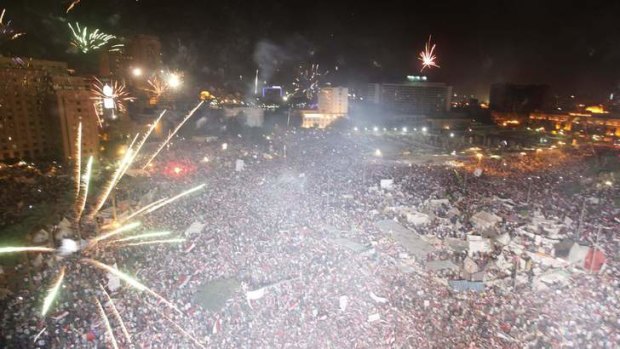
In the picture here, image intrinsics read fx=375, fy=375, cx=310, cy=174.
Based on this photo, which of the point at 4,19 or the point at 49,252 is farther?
the point at 4,19

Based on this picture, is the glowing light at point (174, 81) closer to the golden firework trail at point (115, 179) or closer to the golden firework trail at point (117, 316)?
the golden firework trail at point (115, 179)

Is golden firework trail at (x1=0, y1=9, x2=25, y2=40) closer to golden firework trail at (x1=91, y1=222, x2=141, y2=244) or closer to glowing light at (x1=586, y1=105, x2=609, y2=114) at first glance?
golden firework trail at (x1=91, y1=222, x2=141, y2=244)

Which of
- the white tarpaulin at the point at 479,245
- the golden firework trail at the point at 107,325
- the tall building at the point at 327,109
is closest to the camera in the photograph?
the golden firework trail at the point at 107,325

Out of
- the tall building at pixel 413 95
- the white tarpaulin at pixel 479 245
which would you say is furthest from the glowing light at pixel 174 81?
the white tarpaulin at pixel 479 245

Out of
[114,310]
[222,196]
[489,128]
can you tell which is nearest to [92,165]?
[222,196]

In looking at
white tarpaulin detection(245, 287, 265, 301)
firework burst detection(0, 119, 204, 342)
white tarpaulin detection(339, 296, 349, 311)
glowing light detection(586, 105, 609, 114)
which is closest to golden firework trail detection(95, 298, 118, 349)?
firework burst detection(0, 119, 204, 342)

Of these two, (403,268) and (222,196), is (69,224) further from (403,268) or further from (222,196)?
(403,268)

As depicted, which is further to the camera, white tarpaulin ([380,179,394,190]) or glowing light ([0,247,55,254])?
white tarpaulin ([380,179,394,190])
